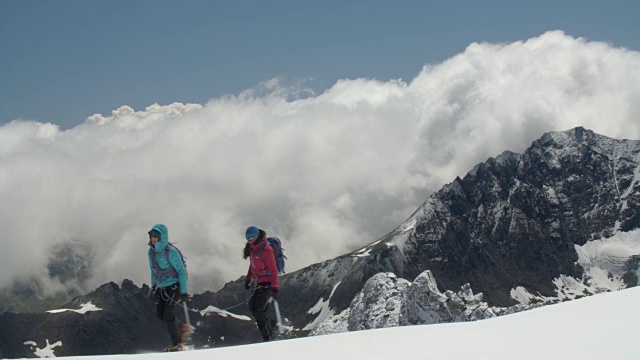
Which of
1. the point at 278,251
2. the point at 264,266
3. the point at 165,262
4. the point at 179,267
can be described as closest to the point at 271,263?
the point at 264,266

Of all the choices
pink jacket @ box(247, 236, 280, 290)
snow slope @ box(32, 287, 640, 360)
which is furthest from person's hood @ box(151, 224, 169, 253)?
snow slope @ box(32, 287, 640, 360)

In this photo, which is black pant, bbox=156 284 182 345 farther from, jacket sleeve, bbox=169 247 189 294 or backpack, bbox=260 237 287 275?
backpack, bbox=260 237 287 275

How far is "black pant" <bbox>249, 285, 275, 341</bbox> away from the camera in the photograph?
61.4 feet

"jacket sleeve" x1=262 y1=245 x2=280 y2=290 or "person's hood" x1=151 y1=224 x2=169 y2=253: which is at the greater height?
"person's hood" x1=151 y1=224 x2=169 y2=253

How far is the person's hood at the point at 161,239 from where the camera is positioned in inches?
719

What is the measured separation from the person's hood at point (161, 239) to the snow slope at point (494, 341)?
13.2ft

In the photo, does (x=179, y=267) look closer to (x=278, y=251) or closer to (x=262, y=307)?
(x=262, y=307)

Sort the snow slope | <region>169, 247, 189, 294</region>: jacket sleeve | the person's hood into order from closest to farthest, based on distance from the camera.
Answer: the snow slope < the person's hood < <region>169, 247, 189, 294</region>: jacket sleeve

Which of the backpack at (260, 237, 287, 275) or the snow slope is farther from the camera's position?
the backpack at (260, 237, 287, 275)

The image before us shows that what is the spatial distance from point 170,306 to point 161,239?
2020 millimetres

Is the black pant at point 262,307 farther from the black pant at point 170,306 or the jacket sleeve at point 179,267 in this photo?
the black pant at point 170,306

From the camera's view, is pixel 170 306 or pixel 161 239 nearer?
pixel 161 239

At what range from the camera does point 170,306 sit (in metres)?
18.8

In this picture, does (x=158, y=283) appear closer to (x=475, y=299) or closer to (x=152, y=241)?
(x=152, y=241)
